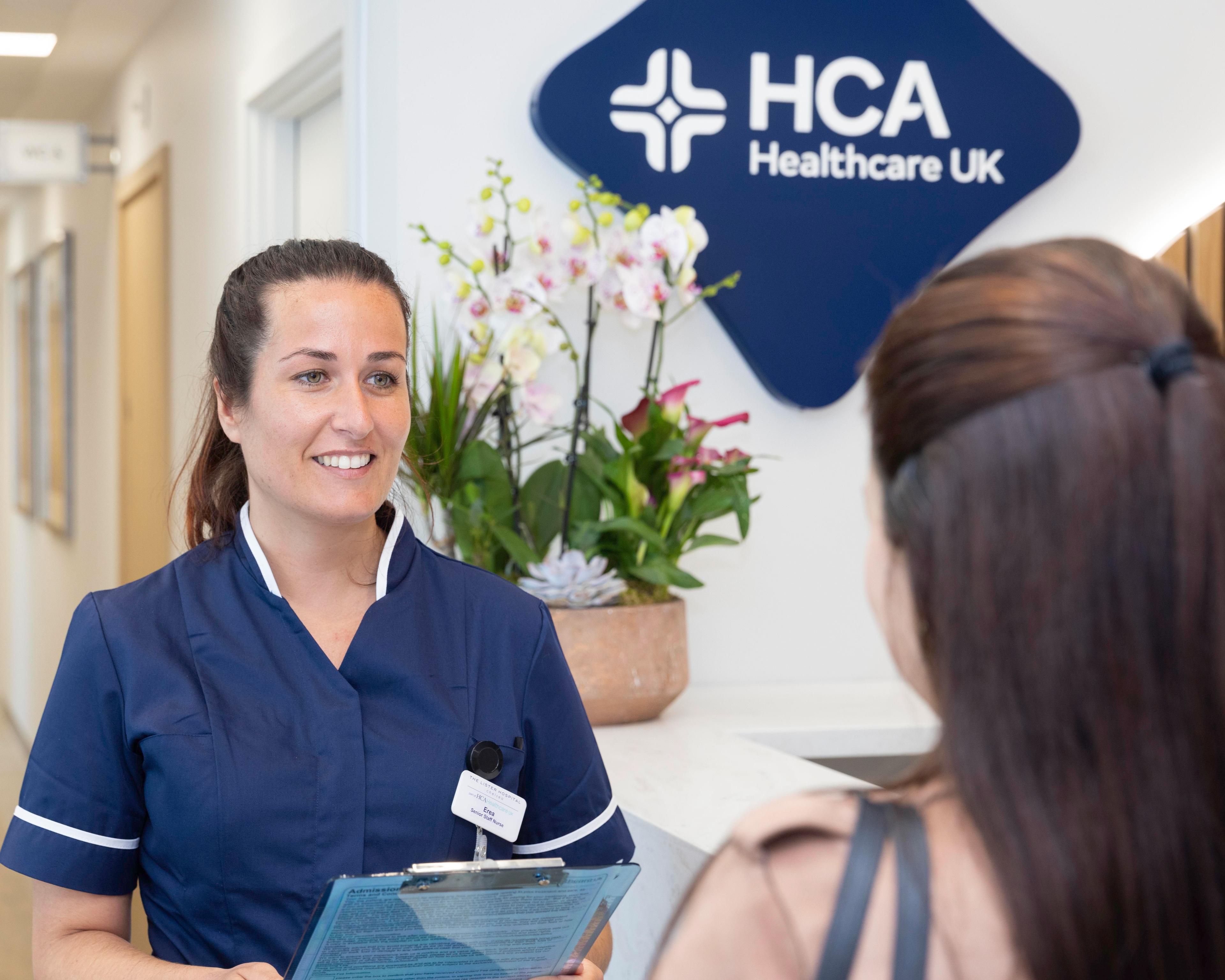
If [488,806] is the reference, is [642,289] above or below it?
above

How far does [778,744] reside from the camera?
6.98 ft

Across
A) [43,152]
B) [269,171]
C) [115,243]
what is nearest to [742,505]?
[269,171]

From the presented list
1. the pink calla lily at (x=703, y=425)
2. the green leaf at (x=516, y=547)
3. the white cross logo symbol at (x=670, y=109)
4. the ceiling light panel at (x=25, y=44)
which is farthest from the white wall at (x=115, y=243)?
the pink calla lily at (x=703, y=425)

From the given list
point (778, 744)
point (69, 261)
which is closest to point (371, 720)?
point (778, 744)

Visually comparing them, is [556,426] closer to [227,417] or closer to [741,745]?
[741,745]

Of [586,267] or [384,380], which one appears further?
[586,267]

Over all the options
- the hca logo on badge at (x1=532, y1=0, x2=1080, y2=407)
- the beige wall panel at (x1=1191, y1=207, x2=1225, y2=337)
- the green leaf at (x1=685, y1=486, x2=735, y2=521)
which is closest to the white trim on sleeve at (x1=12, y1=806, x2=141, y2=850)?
the green leaf at (x1=685, y1=486, x2=735, y2=521)

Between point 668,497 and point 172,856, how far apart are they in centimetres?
104

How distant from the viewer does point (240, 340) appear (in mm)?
1310

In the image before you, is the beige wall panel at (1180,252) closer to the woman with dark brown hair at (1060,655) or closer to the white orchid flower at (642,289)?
the white orchid flower at (642,289)

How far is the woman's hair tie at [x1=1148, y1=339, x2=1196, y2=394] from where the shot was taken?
56cm

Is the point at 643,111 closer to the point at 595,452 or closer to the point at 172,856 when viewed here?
the point at 595,452

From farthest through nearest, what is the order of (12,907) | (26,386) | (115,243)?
(26,386) < (115,243) < (12,907)

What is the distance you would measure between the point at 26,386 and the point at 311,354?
639cm
